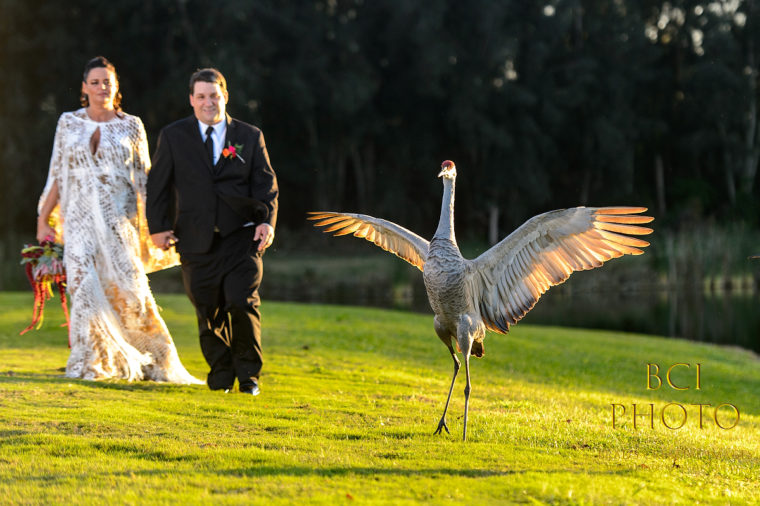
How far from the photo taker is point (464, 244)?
3959 centimetres

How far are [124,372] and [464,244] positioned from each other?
3235 cm

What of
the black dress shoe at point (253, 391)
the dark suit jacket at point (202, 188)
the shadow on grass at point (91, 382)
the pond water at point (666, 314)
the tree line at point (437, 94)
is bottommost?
the black dress shoe at point (253, 391)

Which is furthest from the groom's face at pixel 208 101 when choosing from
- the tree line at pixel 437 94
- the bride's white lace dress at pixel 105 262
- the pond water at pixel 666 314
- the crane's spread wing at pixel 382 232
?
the tree line at pixel 437 94

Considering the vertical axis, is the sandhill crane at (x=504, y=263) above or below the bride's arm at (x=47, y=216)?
below

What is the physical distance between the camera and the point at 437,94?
40.3 m

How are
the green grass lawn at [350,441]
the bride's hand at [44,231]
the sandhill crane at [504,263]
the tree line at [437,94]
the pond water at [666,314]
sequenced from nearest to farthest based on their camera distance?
the green grass lawn at [350,441]
the sandhill crane at [504,263]
the bride's hand at [44,231]
the pond water at [666,314]
the tree line at [437,94]

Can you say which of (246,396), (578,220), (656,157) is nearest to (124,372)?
(246,396)

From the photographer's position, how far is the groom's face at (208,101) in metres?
7.59

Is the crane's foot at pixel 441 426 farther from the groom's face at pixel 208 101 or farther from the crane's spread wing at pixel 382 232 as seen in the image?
the groom's face at pixel 208 101

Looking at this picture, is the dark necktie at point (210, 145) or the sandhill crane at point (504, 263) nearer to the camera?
the sandhill crane at point (504, 263)

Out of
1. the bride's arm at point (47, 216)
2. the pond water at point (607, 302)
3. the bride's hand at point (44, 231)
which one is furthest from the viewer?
the pond water at point (607, 302)

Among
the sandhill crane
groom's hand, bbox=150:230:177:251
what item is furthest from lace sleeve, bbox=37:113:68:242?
the sandhill crane

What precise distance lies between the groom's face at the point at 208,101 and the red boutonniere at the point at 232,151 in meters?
0.31

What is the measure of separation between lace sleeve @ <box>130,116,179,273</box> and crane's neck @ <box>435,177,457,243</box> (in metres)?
3.19
